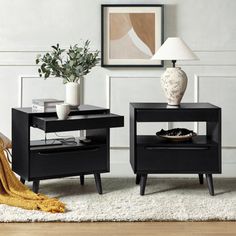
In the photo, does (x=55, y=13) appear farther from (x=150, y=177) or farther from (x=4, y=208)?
(x=4, y=208)

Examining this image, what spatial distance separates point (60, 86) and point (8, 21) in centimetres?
70

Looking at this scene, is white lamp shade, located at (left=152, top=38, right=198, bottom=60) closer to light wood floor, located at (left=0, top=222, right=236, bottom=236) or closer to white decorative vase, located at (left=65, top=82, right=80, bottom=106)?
white decorative vase, located at (left=65, top=82, right=80, bottom=106)

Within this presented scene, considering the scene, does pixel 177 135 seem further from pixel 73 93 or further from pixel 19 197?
pixel 19 197

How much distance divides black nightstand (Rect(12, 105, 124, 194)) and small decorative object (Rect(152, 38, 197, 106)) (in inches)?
16.3

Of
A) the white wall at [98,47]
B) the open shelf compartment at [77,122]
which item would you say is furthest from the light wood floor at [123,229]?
the white wall at [98,47]

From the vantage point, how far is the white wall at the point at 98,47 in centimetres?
517

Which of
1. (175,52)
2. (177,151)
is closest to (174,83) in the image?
(175,52)

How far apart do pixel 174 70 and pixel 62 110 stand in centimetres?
85

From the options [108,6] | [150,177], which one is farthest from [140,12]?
[150,177]

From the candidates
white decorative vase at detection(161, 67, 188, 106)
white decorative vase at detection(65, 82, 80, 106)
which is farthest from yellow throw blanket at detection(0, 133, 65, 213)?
white decorative vase at detection(161, 67, 188, 106)

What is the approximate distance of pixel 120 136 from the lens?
527 centimetres

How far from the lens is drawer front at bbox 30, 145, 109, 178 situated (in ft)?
13.2

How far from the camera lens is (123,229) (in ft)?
11.2

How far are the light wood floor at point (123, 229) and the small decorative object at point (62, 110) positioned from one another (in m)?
0.82
